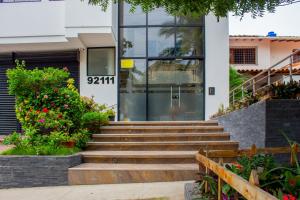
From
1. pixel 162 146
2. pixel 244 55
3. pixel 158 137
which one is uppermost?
pixel 244 55

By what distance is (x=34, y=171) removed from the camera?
694 centimetres

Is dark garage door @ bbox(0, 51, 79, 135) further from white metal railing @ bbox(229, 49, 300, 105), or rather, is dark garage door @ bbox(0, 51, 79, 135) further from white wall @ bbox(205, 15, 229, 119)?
white metal railing @ bbox(229, 49, 300, 105)

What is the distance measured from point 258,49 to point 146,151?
48.6ft

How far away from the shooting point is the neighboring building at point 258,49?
21125 mm

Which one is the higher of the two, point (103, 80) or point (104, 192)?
point (103, 80)

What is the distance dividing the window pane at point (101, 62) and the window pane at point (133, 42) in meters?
0.47

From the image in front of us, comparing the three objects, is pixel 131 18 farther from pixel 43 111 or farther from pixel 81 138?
pixel 43 111

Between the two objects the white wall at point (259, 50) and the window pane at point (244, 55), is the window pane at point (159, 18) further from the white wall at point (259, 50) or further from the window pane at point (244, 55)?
the window pane at point (244, 55)

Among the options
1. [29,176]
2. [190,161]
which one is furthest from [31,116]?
[190,161]

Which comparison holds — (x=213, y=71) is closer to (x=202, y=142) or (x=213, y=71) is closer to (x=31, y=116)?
(x=202, y=142)

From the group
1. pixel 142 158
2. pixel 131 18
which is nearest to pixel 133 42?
pixel 131 18

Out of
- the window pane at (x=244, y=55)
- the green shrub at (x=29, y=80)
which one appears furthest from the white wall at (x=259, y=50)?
the green shrub at (x=29, y=80)

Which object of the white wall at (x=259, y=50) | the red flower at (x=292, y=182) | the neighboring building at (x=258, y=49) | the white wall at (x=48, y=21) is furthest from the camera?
the white wall at (x=259, y=50)

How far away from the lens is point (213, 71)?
42.1 feet
